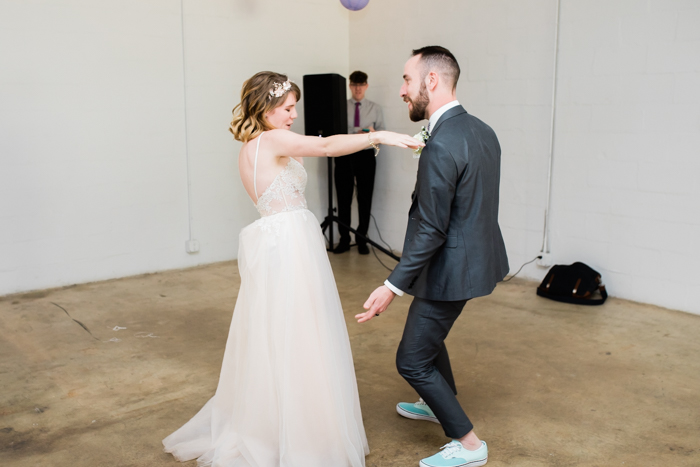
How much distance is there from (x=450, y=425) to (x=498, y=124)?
3.38 meters

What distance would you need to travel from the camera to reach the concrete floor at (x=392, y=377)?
8.32ft

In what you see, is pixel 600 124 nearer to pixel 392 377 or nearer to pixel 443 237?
pixel 392 377

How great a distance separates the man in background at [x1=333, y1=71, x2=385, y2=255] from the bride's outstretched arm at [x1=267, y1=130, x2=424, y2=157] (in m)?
3.69

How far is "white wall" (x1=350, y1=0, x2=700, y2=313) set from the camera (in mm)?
4098

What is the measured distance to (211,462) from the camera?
Result: 94.3 inches

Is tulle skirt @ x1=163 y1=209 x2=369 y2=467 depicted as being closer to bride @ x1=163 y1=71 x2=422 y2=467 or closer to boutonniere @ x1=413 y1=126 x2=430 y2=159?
bride @ x1=163 y1=71 x2=422 y2=467

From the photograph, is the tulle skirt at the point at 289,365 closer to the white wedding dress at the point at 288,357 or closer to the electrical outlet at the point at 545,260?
the white wedding dress at the point at 288,357

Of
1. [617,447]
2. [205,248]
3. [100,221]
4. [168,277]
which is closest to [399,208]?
[205,248]

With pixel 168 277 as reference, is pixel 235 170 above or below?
above

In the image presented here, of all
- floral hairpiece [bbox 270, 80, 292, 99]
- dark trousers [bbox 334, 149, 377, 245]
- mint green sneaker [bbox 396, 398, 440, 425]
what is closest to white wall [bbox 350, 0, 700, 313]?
dark trousers [bbox 334, 149, 377, 245]

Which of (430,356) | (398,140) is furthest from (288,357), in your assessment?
(398,140)

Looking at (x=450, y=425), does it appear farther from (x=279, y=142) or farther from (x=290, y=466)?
(x=279, y=142)

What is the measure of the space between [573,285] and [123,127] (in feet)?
12.3

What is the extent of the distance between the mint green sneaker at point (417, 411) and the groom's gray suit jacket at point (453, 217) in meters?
0.77
